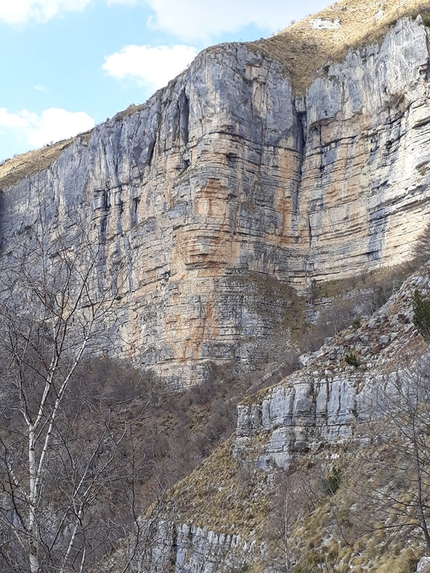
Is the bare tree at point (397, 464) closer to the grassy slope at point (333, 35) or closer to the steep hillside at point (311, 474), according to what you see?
the steep hillside at point (311, 474)

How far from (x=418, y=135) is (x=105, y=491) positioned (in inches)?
1726


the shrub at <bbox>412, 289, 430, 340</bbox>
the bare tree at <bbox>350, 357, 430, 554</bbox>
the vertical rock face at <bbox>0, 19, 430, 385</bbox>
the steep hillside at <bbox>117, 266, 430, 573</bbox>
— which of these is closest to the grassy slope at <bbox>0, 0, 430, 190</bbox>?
the vertical rock face at <bbox>0, 19, 430, 385</bbox>

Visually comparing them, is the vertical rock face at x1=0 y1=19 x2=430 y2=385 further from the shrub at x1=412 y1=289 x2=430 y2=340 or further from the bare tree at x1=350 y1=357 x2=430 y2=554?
the bare tree at x1=350 y1=357 x2=430 y2=554

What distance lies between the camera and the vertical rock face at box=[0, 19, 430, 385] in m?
48.2

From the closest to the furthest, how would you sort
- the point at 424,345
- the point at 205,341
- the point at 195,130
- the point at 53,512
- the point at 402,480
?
the point at 53,512, the point at 402,480, the point at 424,345, the point at 205,341, the point at 195,130

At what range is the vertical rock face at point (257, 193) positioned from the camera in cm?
4816

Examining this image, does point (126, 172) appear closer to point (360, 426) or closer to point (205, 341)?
point (205, 341)

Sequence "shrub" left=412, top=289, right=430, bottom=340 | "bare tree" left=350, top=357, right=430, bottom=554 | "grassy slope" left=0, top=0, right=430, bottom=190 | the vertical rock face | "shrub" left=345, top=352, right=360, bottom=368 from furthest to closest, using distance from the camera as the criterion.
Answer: "grassy slope" left=0, top=0, right=430, bottom=190 < the vertical rock face < "shrub" left=345, top=352, right=360, bottom=368 < "shrub" left=412, top=289, right=430, bottom=340 < "bare tree" left=350, top=357, right=430, bottom=554

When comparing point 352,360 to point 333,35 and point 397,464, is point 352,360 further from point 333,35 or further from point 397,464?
point 333,35

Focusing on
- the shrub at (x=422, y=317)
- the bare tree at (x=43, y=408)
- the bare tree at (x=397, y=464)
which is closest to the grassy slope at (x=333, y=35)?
the shrub at (x=422, y=317)

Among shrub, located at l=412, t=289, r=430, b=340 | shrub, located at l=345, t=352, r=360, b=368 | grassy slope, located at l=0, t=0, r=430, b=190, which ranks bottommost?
shrub, located at l=345, t=352, r=360, b=368

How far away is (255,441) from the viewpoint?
24969mm

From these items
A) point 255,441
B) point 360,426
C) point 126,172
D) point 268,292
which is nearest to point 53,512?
point 360,426

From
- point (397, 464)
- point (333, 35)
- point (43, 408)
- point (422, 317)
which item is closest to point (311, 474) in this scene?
point (397, 464)
